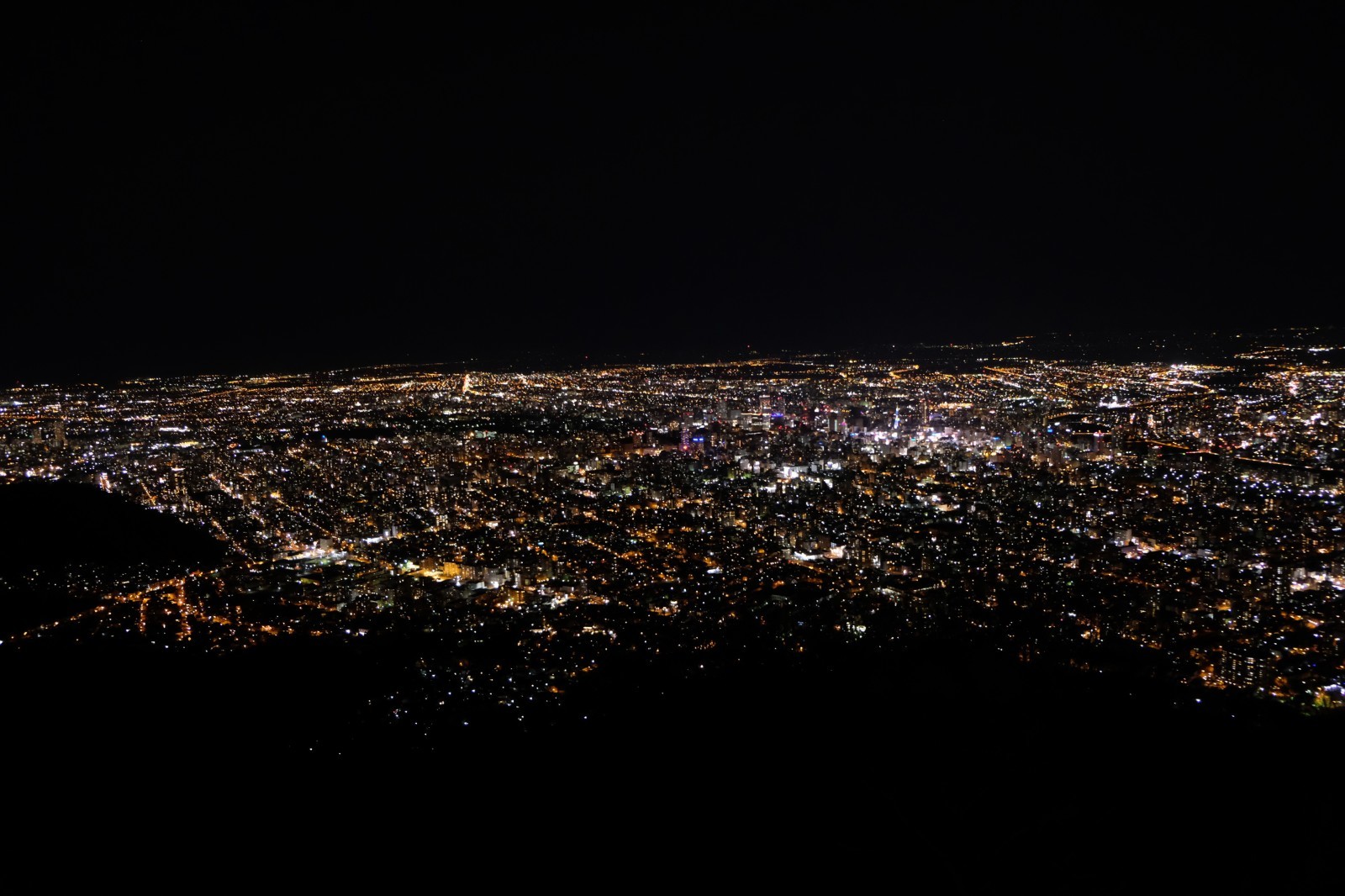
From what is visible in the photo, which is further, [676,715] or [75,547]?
[75,547]

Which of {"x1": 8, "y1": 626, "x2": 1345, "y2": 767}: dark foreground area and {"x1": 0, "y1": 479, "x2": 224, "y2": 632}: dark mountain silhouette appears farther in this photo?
{"x1": 0, "y1": 479, "x2": 224, "y2": 632}: dark mountain silhouette

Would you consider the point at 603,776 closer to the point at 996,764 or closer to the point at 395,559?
the point at 996,764

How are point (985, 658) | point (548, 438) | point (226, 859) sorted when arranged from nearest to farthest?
point (226, 859), point (985, 658), point (548, 438)

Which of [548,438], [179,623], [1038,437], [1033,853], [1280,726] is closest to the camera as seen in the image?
[1033,853]

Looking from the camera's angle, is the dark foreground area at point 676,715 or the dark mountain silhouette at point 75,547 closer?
the dark foreground area at point 676,715

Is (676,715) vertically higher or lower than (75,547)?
lower

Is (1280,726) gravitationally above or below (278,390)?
below

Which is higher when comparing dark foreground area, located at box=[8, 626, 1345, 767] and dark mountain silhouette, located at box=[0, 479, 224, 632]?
dark mountain silhouette, located at box=[0, 479, 224, 632]

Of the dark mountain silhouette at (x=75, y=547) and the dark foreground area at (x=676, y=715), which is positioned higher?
the dark mountain silhouette at (x=75, y=547)

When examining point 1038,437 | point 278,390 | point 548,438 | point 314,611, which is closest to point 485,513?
point 314,611

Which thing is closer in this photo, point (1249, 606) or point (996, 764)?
point (996, 764)
